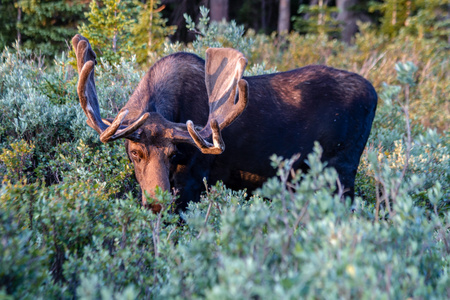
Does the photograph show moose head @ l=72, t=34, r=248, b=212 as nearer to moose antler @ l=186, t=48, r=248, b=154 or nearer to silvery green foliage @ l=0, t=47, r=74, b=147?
moose antler @ l=186, t=48, r=248, b=154

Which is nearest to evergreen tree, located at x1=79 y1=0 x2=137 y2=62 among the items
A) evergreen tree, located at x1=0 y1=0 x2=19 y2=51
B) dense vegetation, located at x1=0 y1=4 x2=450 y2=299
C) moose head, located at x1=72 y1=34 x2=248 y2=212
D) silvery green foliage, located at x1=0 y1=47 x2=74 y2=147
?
silvery green foliage, located at x1=0 y1=47 x2=74 y2=147

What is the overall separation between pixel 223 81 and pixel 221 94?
0.48ft

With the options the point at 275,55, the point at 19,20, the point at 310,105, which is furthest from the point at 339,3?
the point at 310,105

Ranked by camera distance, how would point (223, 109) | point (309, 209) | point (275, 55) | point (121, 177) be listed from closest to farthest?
point (309, 209)
point (223, 109)
point (121, 177)
point (275, 55)

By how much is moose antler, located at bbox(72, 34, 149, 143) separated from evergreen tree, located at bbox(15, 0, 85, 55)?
7.60 m

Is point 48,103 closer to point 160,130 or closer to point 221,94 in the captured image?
point 160,130

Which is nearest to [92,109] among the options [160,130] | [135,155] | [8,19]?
[135,155]

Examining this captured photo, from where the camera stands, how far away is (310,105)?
515 centimetres

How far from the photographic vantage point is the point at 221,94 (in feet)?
14.3

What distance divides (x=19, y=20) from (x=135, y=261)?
35.5ft

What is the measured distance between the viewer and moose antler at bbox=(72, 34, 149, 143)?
3748 mm

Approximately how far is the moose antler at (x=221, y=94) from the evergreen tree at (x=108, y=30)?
134 inches

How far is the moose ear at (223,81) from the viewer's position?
407 centimetres

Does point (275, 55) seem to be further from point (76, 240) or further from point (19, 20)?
point (76, 240)
